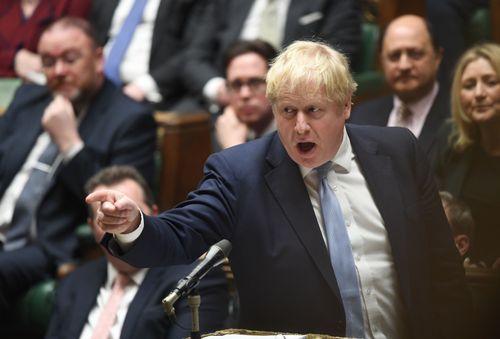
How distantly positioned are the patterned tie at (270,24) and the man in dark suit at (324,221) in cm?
97

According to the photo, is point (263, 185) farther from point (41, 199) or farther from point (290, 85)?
point (41, 199)

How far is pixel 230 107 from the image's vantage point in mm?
2076

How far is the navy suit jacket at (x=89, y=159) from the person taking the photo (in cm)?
199

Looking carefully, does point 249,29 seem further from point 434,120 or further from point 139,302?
point 139,302

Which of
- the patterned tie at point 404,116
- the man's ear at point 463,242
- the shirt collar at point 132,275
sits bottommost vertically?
the shirt collar at point 132,275

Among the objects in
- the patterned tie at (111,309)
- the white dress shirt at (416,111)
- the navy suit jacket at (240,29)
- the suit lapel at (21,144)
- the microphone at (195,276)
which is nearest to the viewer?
the microphone at (195,276)

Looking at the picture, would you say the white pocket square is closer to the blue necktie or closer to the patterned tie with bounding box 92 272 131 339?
the blue necktie

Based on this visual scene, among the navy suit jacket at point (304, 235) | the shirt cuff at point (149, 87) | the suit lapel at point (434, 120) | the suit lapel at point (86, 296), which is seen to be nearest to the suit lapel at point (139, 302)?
the suit lapel at point (86, 296)

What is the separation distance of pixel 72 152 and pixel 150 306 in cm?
49

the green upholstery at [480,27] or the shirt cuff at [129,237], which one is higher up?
the green upholstery at [480,27]

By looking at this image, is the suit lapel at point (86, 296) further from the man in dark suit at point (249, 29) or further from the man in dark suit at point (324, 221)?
the man in dark suit at point (249, 29)

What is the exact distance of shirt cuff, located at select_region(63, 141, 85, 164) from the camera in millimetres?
1980

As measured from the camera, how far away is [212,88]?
2.26 m

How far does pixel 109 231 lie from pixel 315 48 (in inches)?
13.5
